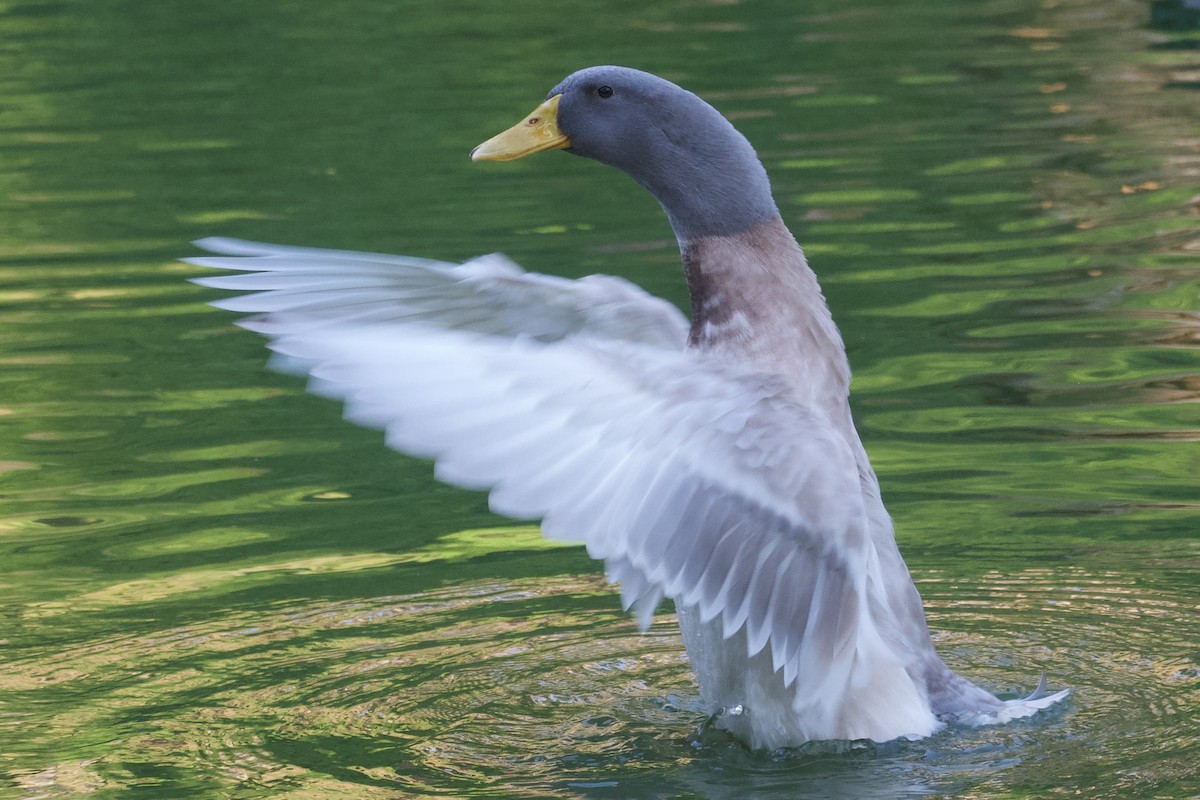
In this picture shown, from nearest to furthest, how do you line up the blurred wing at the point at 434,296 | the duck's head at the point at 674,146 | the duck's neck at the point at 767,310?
the blurred wing at the point at 434,296 → the duck's neck at the point at 767,310 → the duck's head at the point at 674,146

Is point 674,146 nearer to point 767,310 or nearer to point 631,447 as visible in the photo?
point 767,310

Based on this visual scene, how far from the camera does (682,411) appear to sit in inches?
172

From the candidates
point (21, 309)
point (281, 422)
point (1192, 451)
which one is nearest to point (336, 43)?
point (21, 309)

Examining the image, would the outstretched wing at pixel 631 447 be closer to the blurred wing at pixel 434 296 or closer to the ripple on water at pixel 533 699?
the blurred wing at pixel 434 296

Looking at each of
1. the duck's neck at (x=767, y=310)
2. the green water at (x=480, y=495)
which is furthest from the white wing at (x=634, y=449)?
the green water at (x=480, y=495)

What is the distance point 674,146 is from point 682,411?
114 cm

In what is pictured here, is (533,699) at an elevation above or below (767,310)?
below

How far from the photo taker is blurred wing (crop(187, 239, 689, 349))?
4609 millimetres

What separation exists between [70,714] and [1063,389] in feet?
14.0

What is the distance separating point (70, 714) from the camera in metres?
5.41

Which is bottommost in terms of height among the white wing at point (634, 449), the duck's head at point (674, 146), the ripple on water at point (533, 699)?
the ripple on water at point (533, 699)

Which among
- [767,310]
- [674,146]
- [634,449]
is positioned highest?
[674,146]

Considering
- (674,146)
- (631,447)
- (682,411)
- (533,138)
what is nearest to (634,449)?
(631,447)

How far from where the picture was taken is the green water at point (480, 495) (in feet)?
16.7
